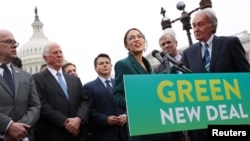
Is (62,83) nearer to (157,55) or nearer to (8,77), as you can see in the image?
(8,77)

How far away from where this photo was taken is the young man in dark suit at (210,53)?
3205 mm

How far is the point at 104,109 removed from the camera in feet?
14.9

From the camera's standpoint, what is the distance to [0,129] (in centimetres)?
328

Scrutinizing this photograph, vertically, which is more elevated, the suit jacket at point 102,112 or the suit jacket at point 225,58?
the suit jacket at point 225,58

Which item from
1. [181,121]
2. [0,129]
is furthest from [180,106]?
[0,129]

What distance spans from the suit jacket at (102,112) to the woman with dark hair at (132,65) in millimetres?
1139

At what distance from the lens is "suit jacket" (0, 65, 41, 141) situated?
3455 mm

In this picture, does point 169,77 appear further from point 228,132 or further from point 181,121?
point 228,132

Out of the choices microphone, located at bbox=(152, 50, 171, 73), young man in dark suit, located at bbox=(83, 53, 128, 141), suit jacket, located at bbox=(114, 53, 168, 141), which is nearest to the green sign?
microphone, located at bbox=(152, 50, 171, 73)

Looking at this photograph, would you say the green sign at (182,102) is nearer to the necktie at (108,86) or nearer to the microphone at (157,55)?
the microphone at (157,55)

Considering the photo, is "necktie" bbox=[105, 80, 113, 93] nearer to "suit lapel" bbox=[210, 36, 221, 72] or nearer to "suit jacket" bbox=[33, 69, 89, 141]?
"suit jacket" bbox=[33, 69, 89, 141]

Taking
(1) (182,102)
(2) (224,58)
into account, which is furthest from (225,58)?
(1) (182,102)

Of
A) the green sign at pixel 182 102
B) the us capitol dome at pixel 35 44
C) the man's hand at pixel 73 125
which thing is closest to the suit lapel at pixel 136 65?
the green sign at pixel 182 102

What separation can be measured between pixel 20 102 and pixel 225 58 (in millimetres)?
2043
